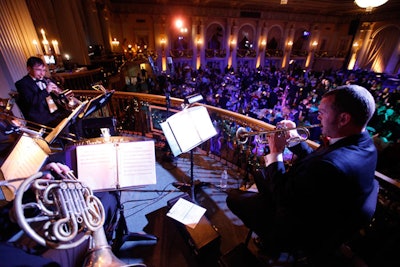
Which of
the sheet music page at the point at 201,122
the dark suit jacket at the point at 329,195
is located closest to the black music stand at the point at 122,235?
the sheet music page at the point at 201,122

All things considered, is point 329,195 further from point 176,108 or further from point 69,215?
point 176,108

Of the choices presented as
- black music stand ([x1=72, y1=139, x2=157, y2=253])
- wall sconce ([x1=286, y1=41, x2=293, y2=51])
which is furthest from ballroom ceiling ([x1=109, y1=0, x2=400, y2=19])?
black music stand ([x1=72, y1=139, x2=157, y2=253])

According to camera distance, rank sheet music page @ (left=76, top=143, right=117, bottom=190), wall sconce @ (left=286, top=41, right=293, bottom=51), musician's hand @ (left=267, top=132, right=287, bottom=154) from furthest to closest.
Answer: wall sconce @ (left=286, top=41, right=293, bottom=51) < musician's hand @ (left=267, top=132, right=287, bottom=154) < sheet music page @ (left=76, top=143, right=117, bottom=190)

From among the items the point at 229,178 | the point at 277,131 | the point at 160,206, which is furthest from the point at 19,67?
the point at 277,131

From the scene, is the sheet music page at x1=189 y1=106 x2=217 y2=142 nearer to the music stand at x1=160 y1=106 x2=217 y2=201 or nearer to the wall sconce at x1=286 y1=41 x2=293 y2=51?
the music stand at x1=160 y1=106 x2=217 y2=201

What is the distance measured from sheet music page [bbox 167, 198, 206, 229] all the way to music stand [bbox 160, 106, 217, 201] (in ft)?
2.24

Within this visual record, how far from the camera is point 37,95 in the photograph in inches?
142

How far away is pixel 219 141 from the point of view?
14.4ft

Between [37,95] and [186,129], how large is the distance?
322cm

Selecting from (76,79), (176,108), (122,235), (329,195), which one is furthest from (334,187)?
(76,79)

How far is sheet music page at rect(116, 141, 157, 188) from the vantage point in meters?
1.92

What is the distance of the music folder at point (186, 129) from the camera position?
2324 millimetres

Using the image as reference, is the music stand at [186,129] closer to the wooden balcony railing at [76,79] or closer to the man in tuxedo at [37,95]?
the man in tuxedo at [37,95]

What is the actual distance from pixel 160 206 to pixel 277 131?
2.10 m
